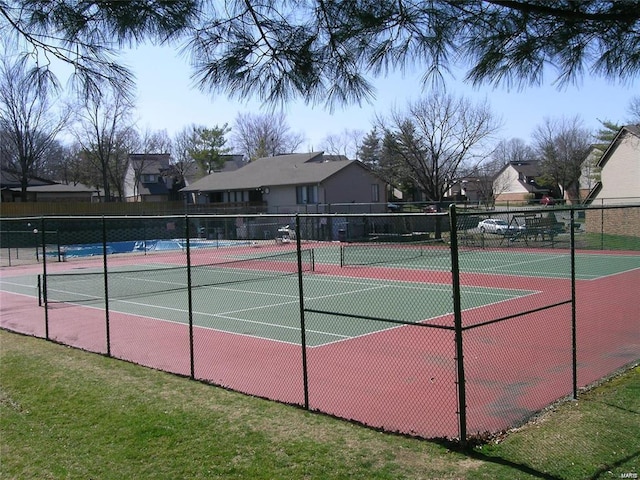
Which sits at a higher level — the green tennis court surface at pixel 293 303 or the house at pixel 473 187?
the house at pixel 473 187

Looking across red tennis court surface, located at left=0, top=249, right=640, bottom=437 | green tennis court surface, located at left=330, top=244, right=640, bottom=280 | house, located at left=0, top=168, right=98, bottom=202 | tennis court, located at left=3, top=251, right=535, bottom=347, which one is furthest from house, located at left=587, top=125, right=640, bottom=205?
house, located at left=0, top=168, right=98, bottom=202

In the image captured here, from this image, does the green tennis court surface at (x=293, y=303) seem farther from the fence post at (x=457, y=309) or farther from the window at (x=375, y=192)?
the window at (x=375, y=192)

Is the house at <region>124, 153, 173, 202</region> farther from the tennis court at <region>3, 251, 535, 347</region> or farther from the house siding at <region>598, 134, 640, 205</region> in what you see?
the house siding at <region>598, 134, 640, 205</region>

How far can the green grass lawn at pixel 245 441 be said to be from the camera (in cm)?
504

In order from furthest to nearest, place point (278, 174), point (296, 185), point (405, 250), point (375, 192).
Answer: point (278, 174) < point (375, 192) < point (296, 185) < point (405, 250)

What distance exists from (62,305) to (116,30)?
13705mm

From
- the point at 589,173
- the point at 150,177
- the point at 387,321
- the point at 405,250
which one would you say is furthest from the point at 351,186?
the point at 387,321

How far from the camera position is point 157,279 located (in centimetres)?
2328

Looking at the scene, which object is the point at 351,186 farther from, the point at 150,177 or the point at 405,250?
the point at 405,250

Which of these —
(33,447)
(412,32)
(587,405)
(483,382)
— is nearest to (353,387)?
(483,382)

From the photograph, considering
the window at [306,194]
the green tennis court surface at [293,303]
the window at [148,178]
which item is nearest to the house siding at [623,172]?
the window at [306,194]

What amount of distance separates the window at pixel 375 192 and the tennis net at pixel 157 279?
2702 centimetres

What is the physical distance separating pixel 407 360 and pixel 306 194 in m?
40.7

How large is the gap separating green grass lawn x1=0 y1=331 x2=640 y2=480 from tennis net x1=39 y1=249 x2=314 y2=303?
11.7 metres
